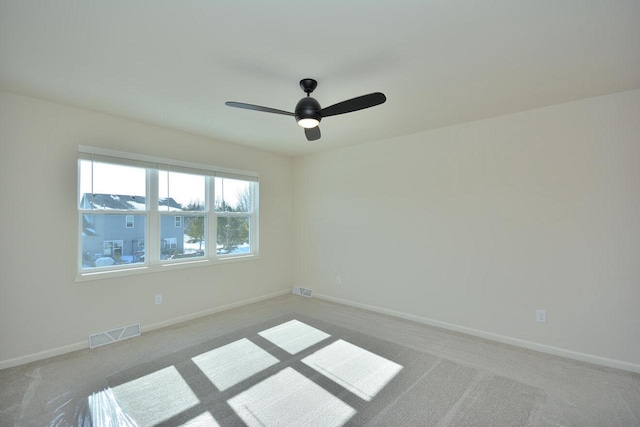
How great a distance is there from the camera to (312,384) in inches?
95.8

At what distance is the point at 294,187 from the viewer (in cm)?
552

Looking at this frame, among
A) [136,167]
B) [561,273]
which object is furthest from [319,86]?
[561,273]

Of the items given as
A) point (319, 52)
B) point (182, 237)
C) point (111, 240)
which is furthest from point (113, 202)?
point (319, 52)

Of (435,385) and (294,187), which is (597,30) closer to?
(435,385)

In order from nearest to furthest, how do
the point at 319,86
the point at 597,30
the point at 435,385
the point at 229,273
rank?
the point at 597,30 < the point at 435,385 < the point at 319,86 < the point at 229,273

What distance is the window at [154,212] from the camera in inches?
127

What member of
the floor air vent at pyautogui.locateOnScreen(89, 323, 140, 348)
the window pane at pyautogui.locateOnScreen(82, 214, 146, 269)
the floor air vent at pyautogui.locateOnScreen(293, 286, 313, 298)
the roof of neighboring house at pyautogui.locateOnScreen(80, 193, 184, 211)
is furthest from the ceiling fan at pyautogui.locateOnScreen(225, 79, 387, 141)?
the floor air vent at pyautogui.locateOnScreen(293, 286, 313, 298)

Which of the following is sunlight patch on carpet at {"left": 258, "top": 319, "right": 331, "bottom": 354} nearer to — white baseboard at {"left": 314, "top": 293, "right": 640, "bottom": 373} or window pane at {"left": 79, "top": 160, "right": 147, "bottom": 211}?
white baseboard at {"left": 314, "top": 293, "right": 640, "bottom": 373}

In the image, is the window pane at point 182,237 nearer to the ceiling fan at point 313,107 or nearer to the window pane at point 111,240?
the window pane at point 111,240

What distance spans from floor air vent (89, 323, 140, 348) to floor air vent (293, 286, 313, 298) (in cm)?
256

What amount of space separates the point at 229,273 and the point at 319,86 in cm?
311

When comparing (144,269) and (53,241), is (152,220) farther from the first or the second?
(53,241)

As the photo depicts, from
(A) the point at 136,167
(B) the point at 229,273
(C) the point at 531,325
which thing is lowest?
A: (C) the point at 531,325

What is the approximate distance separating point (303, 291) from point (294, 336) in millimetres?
1846
